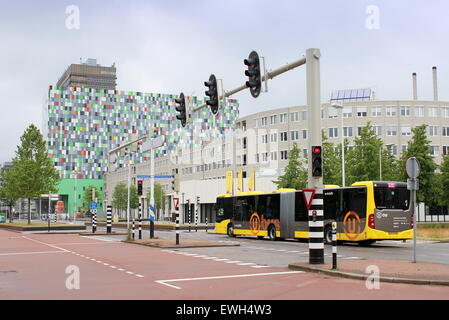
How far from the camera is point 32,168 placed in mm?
58625

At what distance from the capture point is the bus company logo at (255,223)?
35369 millimetres

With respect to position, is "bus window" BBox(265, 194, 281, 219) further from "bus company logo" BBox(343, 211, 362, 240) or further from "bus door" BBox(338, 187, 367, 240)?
"bus company logo" BBox(343, 211, 362, 240)

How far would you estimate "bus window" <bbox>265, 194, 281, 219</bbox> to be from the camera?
3309 cm

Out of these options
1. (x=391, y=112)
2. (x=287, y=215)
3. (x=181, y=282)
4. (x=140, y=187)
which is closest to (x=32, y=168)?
(x=140, y=187)

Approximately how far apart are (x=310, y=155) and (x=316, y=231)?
2.17 m

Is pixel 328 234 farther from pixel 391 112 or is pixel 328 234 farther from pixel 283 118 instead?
pixel 283 118

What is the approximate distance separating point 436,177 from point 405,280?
162 feet

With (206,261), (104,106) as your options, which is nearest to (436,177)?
(206,261)

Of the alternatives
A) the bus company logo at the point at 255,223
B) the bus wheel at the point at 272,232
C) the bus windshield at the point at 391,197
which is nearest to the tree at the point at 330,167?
the bus company logo at the point at 255,223

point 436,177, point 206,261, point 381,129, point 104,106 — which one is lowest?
point 206,261

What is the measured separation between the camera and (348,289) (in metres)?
11.3

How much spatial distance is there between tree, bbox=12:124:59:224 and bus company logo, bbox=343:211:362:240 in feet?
126
